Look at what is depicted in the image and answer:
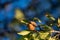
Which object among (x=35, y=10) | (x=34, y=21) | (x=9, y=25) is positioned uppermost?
(x=35, y=10)

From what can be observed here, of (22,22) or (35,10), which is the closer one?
(22,22)

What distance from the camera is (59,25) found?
4.30 ft

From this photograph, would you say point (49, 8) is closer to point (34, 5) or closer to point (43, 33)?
point (34, 5)

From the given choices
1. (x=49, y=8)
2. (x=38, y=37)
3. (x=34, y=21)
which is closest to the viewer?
(x=38, y=37)

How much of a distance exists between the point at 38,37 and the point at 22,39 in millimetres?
77

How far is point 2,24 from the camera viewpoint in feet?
11.2

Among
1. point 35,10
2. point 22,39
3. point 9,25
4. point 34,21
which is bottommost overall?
point 22,39

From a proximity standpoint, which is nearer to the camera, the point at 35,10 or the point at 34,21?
the point at 34,21

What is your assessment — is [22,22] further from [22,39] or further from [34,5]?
[34,5]

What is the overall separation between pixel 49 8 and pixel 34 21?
2207mm

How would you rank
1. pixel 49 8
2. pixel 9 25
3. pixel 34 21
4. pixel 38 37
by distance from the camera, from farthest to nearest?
pixel 49 8
pixel 9 25
pixel 34 21
pixel 38 37

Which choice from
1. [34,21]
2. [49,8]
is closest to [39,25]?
[34,21]

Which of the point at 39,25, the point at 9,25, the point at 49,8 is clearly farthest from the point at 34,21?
the point at 49,8

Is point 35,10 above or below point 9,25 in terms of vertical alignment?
above
